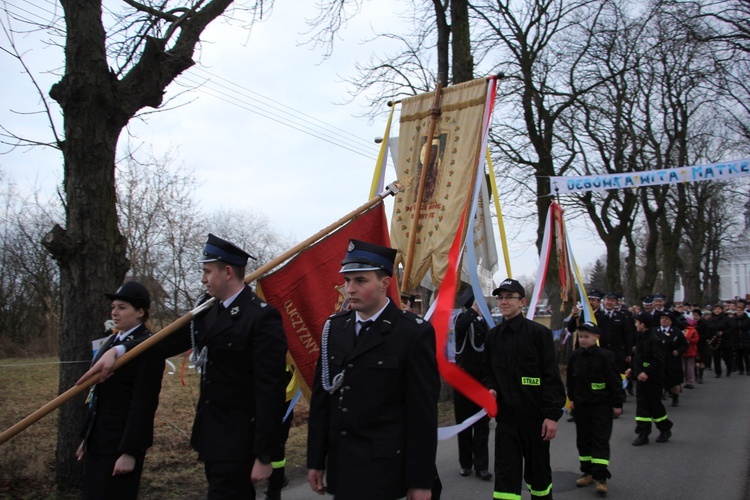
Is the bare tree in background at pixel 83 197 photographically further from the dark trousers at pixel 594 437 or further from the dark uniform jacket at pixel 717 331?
the dark uniform jacket at pixel 717 331

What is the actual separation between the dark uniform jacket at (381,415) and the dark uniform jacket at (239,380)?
296 mm

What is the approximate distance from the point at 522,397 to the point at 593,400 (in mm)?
2123

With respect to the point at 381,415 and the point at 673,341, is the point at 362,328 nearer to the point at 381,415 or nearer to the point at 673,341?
the point at 381,415

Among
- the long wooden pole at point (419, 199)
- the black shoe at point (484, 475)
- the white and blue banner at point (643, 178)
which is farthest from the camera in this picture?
the white and blue banner at point (643, 178)

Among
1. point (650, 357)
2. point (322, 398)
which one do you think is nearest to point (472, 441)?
point (650, 357)

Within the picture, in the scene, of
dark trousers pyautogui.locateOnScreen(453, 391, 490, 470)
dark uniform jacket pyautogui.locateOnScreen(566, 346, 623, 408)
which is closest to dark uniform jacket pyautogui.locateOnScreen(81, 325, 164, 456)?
dark trousers pyautogui.locateOnScreen(453, 391, 490, 470)

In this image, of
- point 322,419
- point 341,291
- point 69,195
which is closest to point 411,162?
point 341,291

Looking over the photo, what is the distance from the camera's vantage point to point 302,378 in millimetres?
5070

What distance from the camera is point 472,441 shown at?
7.53m

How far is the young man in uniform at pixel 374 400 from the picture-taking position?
10.4 feet

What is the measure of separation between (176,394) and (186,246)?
8946 mm

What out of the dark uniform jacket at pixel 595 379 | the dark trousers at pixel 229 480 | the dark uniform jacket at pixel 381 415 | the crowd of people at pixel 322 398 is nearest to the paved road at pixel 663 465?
the dark uniform jacket at pixel 595 379

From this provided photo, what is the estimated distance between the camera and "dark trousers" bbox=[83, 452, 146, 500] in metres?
3.85

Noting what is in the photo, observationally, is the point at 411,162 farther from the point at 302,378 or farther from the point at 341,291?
the point at 302,378
